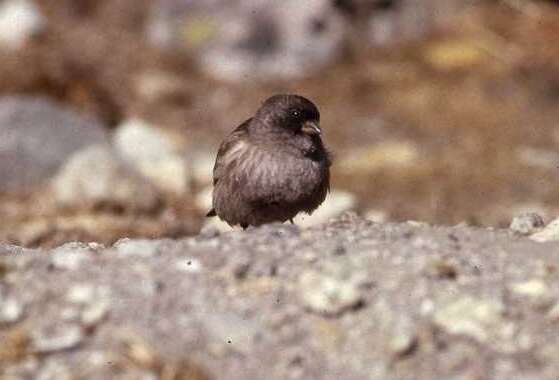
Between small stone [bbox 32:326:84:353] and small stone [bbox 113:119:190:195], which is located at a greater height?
small stone [bbox 113:119:190:195]

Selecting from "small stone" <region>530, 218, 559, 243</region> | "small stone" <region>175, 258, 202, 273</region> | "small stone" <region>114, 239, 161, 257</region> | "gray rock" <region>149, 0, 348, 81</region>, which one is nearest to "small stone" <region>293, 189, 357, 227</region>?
"gray rock" <region>149, 0, 348, 81</region>

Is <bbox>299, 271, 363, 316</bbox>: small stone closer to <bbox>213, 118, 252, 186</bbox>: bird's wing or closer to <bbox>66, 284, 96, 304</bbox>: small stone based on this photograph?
<bbox>66, 284, 96, 304</bbox>: small stone

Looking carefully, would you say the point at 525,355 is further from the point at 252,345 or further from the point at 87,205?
the point at 87,205

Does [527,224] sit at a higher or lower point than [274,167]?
lower

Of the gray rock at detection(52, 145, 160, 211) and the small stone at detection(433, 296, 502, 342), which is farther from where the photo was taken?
the gray rock at detection(52, 145, 160, 211)

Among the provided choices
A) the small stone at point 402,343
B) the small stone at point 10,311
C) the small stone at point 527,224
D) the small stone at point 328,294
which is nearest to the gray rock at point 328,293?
the small stone at point 328,294

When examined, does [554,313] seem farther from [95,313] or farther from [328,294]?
[95,313]

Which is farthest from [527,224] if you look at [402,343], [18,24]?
[18,24]
